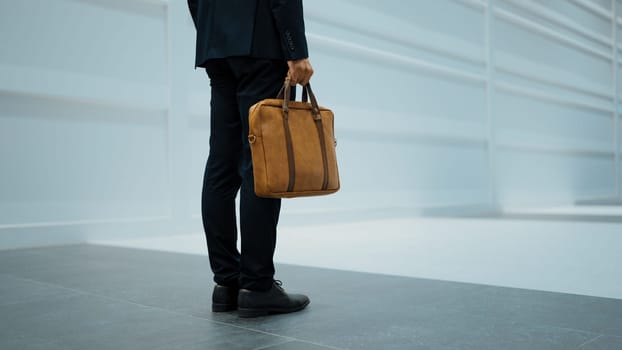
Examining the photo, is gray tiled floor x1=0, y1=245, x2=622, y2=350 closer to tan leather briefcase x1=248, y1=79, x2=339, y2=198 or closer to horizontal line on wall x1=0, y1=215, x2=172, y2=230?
tan leather briefcase x1=248, y1=79, x2=339, y2=198

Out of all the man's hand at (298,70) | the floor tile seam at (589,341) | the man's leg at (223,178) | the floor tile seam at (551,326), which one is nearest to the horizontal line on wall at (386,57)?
the man's leg at (223,178)

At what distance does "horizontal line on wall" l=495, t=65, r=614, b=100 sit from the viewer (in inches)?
332

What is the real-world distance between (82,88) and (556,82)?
7.26 m

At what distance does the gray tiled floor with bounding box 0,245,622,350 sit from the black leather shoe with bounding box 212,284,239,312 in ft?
0.10

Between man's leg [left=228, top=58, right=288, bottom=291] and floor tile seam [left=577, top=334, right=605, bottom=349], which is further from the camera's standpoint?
man's leg [left=228, top=58, right=288, bottom=291]

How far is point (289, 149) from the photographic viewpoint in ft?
5.58

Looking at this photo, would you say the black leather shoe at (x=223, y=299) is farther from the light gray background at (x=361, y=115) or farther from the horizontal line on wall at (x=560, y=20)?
the horizontal line on wall at (x=560, y=20)

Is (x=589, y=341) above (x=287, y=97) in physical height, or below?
below

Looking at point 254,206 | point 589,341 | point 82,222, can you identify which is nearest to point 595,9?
point 82,222

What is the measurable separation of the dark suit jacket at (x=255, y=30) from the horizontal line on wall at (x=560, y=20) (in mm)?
7398

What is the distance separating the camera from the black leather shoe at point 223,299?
1833mm

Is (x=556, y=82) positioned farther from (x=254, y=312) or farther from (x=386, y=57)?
(x=254, y=312)

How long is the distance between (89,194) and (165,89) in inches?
36.4

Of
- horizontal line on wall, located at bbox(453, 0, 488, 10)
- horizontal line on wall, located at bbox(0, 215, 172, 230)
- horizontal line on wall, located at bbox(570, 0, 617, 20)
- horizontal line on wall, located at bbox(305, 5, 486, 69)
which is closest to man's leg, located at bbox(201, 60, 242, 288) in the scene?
horizontal line on wall, located at bbox(0, 215, 172, 230)
